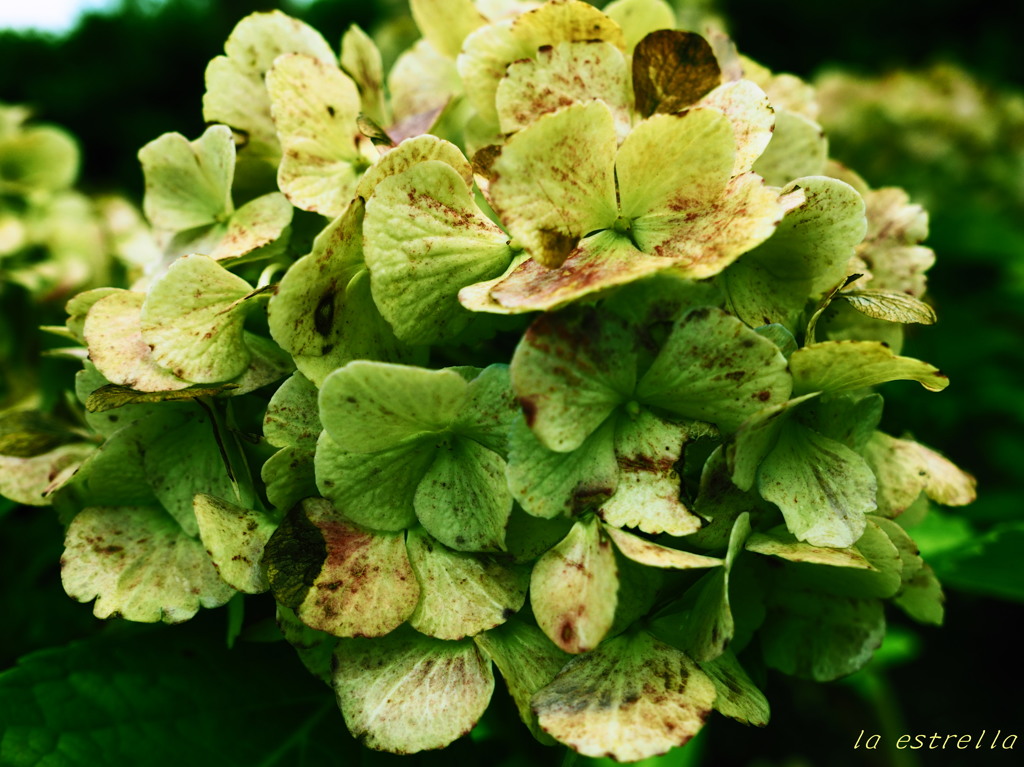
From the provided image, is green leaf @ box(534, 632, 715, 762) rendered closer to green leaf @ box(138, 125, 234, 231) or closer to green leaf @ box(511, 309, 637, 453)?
green leaf @ box(511, 309, 637, 453)

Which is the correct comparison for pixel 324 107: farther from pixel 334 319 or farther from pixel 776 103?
pixel 776 103

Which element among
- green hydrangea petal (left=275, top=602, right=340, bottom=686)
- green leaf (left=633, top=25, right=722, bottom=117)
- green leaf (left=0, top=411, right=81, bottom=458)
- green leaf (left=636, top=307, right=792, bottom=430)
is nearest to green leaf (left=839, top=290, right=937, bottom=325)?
green leaf (left=636, top=307, right=792, bottom=430)

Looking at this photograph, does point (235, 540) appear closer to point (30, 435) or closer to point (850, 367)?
point (30, 435)

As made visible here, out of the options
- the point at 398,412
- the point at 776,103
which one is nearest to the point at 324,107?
the point at 398,412

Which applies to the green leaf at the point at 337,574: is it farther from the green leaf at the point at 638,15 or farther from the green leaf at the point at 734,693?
the green leaf at the point at 638,15

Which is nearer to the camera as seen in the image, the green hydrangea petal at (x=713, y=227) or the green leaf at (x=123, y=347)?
the green hydrangea petal at (x=713, y=227)

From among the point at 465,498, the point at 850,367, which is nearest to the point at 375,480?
the point at 465,498

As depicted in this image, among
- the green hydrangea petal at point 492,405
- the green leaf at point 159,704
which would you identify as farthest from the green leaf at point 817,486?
the green leaf at point 159,704
